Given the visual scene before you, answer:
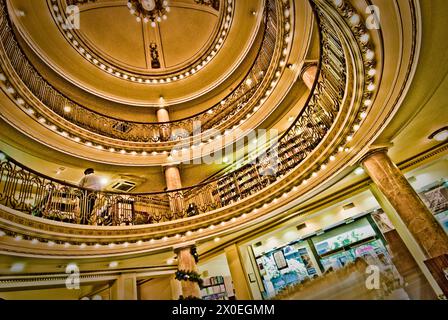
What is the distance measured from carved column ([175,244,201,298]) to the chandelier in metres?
10.6

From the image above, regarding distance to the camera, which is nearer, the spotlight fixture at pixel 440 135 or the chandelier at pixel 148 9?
the spotlight fixture at pixel 440 135

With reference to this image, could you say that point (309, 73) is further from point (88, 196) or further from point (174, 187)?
point (88, 196)

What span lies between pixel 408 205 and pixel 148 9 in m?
13.2

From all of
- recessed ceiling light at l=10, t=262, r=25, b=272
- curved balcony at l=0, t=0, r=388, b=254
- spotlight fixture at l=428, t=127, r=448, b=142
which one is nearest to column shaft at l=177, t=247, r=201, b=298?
curved balcony at l=0, t=0, r=388, b=254

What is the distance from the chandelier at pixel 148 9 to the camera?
38.3ft

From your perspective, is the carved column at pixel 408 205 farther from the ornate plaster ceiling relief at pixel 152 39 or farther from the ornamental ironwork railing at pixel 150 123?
the ornate plaster ceiling relief at pixel 152 39

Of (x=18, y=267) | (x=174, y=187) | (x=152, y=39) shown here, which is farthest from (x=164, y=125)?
(x=18, y=267)

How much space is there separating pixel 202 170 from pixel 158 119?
3516 millimetres

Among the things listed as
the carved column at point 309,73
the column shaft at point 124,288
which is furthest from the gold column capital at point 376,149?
the column shaft at point 124,288

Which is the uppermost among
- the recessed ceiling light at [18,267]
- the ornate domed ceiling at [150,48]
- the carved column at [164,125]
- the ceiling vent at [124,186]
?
the ornate domed ceiling at [150,48]

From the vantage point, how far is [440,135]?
549 cm

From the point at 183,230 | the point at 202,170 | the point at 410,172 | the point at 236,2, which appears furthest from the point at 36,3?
the point at 410,172

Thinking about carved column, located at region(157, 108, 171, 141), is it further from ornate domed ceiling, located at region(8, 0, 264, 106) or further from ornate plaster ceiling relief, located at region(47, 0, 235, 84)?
ornate plaster ceiling relief, located at region(47, 0, 235, 84)

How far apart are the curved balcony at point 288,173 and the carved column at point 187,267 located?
348 millimetres
